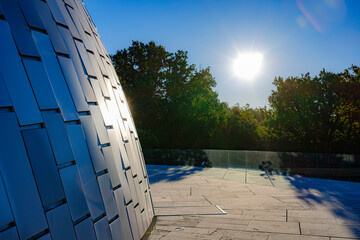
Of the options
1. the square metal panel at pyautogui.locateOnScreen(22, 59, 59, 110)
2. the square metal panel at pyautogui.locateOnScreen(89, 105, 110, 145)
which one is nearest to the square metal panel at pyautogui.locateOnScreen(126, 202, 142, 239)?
the square metal panel at pyautogui.locateOnScreen(89, 105, 110, 145)

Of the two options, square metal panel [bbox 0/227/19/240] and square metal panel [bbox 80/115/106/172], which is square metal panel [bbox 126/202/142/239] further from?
square metal panel [bbox 0/227/19/240]

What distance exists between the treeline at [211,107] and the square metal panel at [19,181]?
112ft

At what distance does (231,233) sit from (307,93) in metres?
30.5

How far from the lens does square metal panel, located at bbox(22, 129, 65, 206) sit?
3.63 meters

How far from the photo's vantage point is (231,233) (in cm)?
777

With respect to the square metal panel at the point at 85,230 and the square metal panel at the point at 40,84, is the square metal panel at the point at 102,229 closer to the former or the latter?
the square metal panel at the point at 85,230

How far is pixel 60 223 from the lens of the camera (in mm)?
3801

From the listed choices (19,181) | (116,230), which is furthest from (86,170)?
(116,230)

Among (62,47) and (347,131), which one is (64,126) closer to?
(62,47)

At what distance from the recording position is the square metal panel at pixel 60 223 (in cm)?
369

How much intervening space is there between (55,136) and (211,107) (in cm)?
4006

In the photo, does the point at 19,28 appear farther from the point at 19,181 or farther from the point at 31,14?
the point at 19,181

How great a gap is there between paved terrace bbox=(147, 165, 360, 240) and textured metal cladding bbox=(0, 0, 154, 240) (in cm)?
297

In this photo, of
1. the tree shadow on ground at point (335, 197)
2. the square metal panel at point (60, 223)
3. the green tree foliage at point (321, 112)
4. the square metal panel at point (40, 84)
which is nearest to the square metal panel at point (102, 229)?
the square metal panel at point (60, 223)
